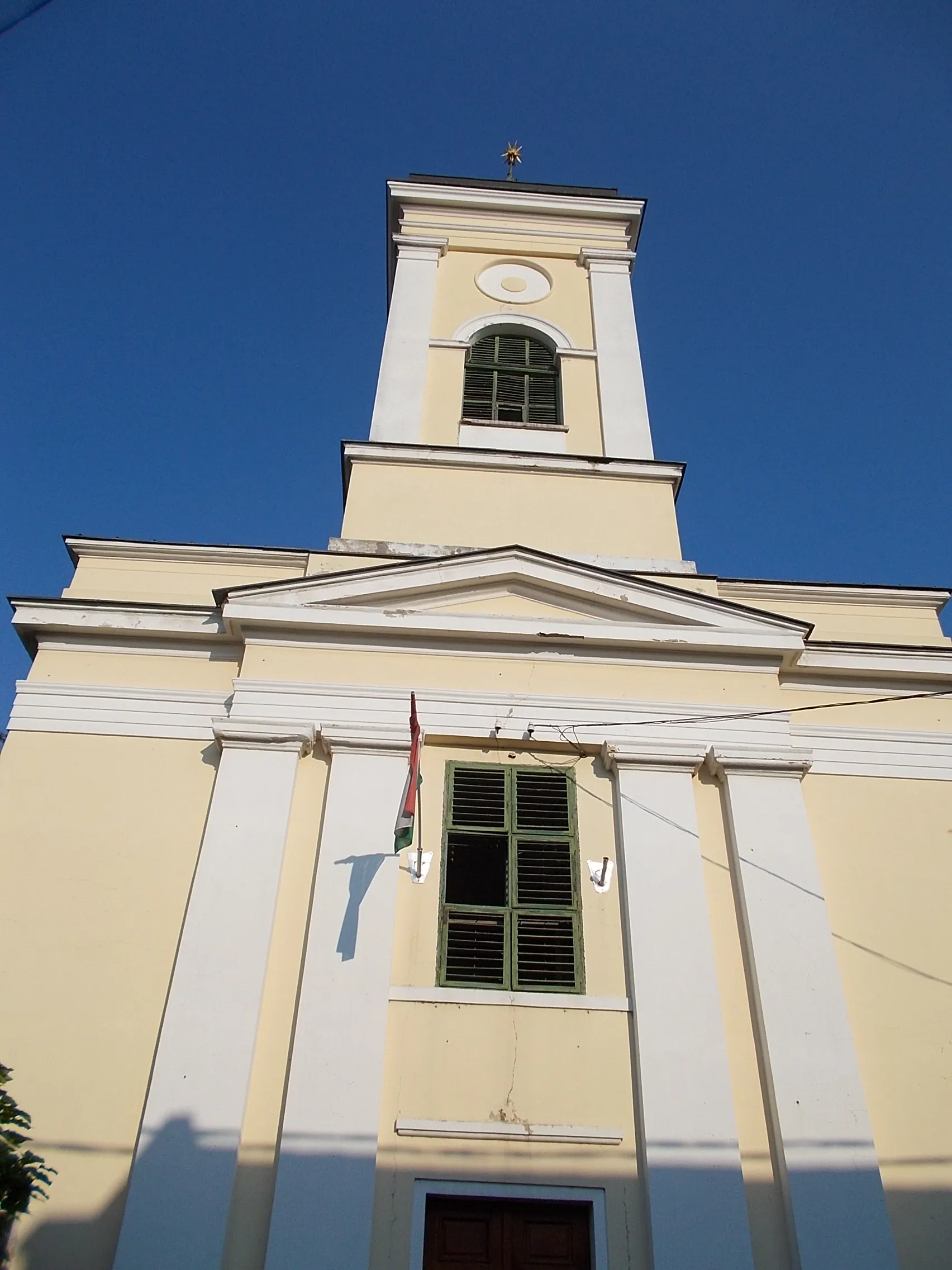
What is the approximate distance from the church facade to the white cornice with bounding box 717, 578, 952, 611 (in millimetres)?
43

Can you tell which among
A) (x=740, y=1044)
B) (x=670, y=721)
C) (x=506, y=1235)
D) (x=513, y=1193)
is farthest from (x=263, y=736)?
(x=740, y=1044)

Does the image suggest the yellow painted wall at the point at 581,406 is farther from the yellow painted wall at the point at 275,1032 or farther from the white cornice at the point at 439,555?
the yellow painted wall at the point at 275,1032

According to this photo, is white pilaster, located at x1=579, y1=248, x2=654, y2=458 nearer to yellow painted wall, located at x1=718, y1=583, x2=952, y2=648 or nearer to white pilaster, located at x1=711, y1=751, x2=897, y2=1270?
yellow painted wall, located at x1=718, y1=583, x2=952, y2=648

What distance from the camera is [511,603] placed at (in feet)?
32.3

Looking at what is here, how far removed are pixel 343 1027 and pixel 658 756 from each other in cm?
332

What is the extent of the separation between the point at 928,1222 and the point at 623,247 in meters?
13.1

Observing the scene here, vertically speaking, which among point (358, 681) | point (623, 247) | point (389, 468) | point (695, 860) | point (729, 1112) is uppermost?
point (623, 247)

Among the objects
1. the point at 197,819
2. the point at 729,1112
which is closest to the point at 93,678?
the point at 197,819

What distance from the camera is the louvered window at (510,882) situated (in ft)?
25.5

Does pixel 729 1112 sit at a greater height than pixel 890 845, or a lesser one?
lesser

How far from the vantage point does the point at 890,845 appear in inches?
341

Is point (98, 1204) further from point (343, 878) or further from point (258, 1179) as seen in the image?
point (343, 878)

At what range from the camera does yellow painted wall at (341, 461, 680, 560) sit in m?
11.1

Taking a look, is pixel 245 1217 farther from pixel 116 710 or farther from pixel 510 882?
pixel 116 710
